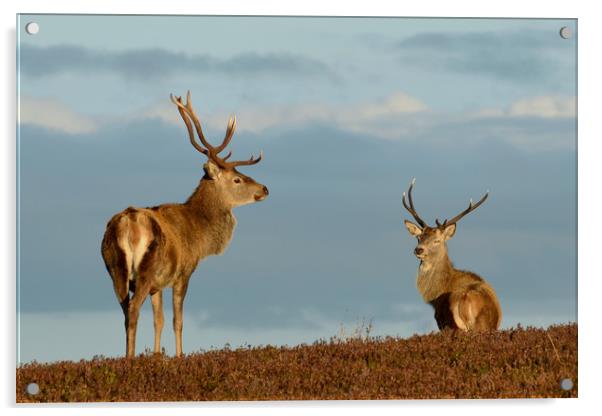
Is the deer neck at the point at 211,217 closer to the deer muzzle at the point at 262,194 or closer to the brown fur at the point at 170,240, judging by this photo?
the brown fur at the point at 170,240

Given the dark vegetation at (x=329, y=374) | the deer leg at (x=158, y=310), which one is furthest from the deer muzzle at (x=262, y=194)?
the dark vegetation at (x=329, y=374)

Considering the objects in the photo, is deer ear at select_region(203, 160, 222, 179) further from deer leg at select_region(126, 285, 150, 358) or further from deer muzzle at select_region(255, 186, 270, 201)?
deer leg at select_region(126, 285, 150, 358)

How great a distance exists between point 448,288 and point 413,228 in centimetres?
122

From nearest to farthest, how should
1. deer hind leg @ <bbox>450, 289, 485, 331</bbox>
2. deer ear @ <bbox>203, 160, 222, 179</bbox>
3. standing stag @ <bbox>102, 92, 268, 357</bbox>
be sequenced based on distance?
standing stag @ <bbox>102, 92, 268, 357</bbox>
deer ear @ <bbox>203, 160, 222, 179</bbox>
deer hind leg @ <bbox>450, 289, 485, 331</bbox>

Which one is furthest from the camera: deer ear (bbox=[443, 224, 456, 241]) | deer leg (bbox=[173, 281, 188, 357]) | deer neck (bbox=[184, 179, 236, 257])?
deer ear (bbox=[443, 224, 456, 241])

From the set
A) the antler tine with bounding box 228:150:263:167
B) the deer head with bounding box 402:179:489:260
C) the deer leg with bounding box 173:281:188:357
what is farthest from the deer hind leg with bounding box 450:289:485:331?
the deer leg with bounding box 173:281:188:357

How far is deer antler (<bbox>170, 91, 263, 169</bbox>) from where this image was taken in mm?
14773

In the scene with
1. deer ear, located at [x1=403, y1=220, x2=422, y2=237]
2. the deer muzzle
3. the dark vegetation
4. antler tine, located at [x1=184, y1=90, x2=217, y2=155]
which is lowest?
the dark vegetation

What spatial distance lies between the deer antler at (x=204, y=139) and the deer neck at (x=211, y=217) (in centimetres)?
47

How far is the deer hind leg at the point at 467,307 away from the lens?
1725cm
